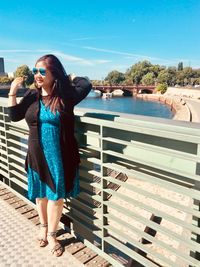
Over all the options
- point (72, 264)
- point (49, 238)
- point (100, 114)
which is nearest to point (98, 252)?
point (72, 264)

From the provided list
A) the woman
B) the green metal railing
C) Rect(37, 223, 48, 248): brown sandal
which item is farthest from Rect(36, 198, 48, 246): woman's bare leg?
the green metal railing

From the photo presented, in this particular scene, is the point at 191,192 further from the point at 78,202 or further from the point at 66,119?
the point at 78,202

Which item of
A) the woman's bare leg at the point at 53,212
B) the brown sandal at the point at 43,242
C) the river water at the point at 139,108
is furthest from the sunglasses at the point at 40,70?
the river water at the point at 139,108

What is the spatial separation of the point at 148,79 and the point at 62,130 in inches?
4512

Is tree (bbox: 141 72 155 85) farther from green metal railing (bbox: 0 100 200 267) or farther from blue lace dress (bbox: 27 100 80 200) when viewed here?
blue lace dress (bbox: 27 100 80 200)

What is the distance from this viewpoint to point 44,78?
8.16 feet

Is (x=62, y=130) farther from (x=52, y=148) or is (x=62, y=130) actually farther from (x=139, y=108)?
(x=139, y=108)

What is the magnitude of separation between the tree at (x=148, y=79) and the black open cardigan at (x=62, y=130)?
372ft

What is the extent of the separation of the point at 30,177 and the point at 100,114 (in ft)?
2.89

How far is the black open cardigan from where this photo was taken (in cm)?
254

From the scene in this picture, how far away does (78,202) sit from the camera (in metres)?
3.01

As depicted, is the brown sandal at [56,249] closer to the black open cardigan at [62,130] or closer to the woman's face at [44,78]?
the black open cardigan at [62,130]

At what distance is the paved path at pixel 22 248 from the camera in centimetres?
276

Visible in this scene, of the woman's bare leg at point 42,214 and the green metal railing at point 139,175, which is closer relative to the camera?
the green metal railing at point 139,175
